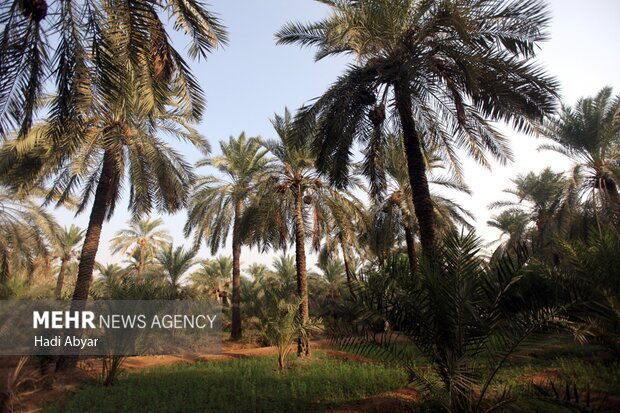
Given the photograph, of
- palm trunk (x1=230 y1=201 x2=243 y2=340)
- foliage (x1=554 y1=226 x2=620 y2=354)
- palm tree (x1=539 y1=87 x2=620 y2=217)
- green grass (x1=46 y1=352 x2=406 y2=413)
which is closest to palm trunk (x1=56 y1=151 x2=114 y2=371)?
green grass (x1=46 y1=352 x2=406 y2=413)

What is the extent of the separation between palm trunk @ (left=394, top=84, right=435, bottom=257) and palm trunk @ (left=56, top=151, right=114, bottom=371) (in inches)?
369

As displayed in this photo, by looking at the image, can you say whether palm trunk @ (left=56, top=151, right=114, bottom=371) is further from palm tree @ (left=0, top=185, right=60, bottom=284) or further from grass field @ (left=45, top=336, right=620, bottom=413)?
palm tree @ (left=0, top=185, right=60, bottom=284)

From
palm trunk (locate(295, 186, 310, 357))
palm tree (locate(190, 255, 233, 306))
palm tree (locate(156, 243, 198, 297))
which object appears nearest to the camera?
palm trunk (locate(295, 186, 310, 357))

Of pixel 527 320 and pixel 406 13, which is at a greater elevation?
pixel 406 13

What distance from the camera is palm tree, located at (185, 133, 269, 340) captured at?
20.4m

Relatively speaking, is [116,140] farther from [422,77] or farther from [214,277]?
[214,277]

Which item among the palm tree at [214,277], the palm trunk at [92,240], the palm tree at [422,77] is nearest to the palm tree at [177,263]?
the palm tree at [214,277]

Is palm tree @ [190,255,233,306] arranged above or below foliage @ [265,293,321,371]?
above

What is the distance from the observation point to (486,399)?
6.23 m

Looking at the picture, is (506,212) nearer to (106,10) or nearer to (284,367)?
(284,367)

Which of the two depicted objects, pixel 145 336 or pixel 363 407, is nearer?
pixel 363 407

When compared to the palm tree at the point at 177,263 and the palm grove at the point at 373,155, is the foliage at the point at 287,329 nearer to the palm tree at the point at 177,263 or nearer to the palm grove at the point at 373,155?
the palm grove at the point at 373,155

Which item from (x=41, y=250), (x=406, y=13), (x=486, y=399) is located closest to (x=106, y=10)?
(x=406, y=13)

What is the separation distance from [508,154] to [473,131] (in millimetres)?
1122
